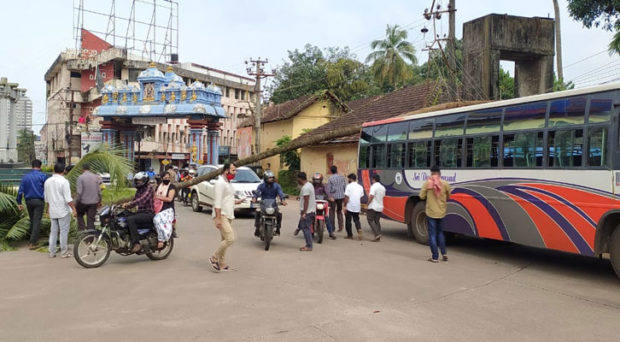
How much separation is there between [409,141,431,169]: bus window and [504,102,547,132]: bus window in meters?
2.36

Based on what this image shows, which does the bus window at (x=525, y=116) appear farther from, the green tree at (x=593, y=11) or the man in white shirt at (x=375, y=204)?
the green tree at (x=593, y=11)

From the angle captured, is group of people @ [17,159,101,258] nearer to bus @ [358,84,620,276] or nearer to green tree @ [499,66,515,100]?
bus @ [358,84,620,276]

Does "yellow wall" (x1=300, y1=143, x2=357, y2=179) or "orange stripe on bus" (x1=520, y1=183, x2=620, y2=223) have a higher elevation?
"yellow wall" (x1=300, y1=143, x2=357, y2=179)

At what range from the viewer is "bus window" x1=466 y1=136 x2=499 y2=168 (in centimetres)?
975

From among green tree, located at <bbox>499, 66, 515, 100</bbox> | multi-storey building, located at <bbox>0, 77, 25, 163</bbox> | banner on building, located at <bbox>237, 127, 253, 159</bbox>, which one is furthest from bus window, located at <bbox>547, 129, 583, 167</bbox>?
banner on building, located at <bbox>237, 127, 253, 159</bbox>

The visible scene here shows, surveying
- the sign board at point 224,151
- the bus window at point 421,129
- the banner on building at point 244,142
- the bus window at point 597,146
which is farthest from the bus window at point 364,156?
the sign board at point 224,151

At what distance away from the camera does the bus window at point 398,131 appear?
12518 mm

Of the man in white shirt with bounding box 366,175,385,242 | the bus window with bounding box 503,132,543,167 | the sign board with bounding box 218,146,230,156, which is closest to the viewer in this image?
the bus window with bounding box 503,132,543,167

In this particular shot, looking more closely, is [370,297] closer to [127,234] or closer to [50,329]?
[50,329]

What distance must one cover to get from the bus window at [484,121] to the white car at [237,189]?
25.0 ft

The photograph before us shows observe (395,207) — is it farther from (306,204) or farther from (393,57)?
(393,57)

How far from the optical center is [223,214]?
328 inches

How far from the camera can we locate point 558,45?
28297 millimetres

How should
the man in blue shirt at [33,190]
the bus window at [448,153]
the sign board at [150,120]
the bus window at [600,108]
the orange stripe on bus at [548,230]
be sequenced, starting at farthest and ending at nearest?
1. the sign board at [150,120]
2. the bus window at [448,153]
3. the man in blue shirt at [33,190]
4. the orange stripe on bus at [548,230]
5. the bus window at [600,108]
